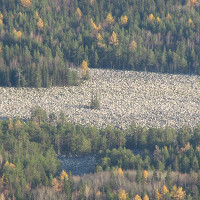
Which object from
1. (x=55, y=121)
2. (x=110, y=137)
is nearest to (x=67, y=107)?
(x=55, y=121)

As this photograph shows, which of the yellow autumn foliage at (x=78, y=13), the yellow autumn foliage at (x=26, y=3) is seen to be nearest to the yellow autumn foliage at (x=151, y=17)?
the yellow autumn foliage at (x=78, y=13)

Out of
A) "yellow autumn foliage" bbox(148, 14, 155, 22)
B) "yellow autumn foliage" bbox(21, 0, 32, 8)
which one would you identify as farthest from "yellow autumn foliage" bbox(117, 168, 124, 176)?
"yellow autumn foliage" bbox(21, 0, 32, 8)

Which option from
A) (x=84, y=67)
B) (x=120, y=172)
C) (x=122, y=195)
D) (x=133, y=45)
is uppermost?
(x=133, y=45)

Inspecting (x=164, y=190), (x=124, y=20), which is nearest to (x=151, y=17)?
(x=124, y=20)

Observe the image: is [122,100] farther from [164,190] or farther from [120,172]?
[164,190]

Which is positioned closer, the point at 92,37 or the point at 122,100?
the point at 122,100

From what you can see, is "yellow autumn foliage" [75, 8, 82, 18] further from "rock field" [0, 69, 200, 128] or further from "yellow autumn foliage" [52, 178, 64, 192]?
"yellow autumn foliage" [52, 178, 64, 192]
